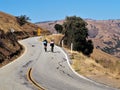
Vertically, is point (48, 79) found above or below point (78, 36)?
above

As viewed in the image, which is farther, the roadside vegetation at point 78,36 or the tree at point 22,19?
the tree at point 22,19

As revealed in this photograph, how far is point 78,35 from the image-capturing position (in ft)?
266

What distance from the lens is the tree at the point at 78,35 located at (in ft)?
259

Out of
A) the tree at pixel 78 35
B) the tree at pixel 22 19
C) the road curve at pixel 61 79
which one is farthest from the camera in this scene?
the tree at pixel 22 19

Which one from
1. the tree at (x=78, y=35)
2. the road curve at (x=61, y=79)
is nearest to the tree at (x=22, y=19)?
the tree at (x=78, y=35)

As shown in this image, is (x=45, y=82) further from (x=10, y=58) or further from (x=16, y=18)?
(x=16, y=18)

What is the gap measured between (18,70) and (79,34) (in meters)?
57.1

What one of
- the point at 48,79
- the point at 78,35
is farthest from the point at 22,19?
the point at 48,79

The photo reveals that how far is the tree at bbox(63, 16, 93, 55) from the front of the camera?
79037 mm

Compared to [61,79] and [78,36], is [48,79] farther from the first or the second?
[78,36]

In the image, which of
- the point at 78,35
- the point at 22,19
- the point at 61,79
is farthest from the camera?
the point at 22,19

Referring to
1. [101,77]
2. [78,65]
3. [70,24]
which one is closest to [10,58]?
[78,65]

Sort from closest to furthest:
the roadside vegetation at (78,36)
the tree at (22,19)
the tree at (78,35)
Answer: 1. the roadside vegetation at (78,36)
2. the tree at (78,35)
3. the tree at (22,19)

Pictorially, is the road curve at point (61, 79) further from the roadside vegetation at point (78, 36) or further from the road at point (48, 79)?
the roadside vegetation at point (78, 36)
